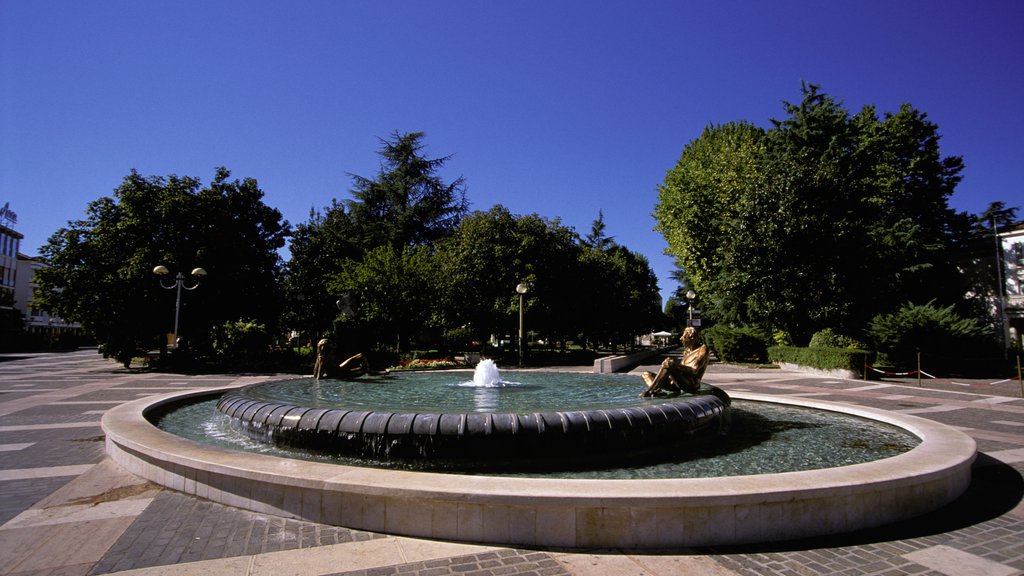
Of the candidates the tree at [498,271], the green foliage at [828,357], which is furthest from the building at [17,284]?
the green foliage at [828,357]

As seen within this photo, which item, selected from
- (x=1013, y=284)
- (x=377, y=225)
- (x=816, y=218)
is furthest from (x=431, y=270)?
(x=1013, y=284)

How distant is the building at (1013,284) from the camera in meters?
32.2

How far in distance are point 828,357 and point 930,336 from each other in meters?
7.19

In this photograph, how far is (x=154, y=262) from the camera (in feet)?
86.7

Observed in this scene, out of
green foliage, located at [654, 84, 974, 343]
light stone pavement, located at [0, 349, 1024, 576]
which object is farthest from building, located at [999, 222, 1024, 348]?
light stone pavement, located at [0, 349, 1024, 576]

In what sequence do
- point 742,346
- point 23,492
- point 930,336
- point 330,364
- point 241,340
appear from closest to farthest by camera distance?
point 23,492 < point 330,364 < point 930,336 < point 742,346 < point 241,340

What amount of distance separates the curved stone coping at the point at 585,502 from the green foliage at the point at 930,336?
24902 millimetres

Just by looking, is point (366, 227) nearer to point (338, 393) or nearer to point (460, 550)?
point (338, 393)

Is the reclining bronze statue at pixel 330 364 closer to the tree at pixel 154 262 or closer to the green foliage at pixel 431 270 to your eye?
the green foliage at pixel 431 270

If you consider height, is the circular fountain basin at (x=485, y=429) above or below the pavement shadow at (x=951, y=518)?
above

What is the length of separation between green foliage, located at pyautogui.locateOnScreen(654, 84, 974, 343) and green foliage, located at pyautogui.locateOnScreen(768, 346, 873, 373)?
1952 mm

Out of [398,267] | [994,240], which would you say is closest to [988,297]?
[994,240]

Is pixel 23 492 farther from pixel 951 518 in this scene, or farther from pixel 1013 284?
pixel 1013 284

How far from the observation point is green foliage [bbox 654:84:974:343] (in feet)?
78.7
